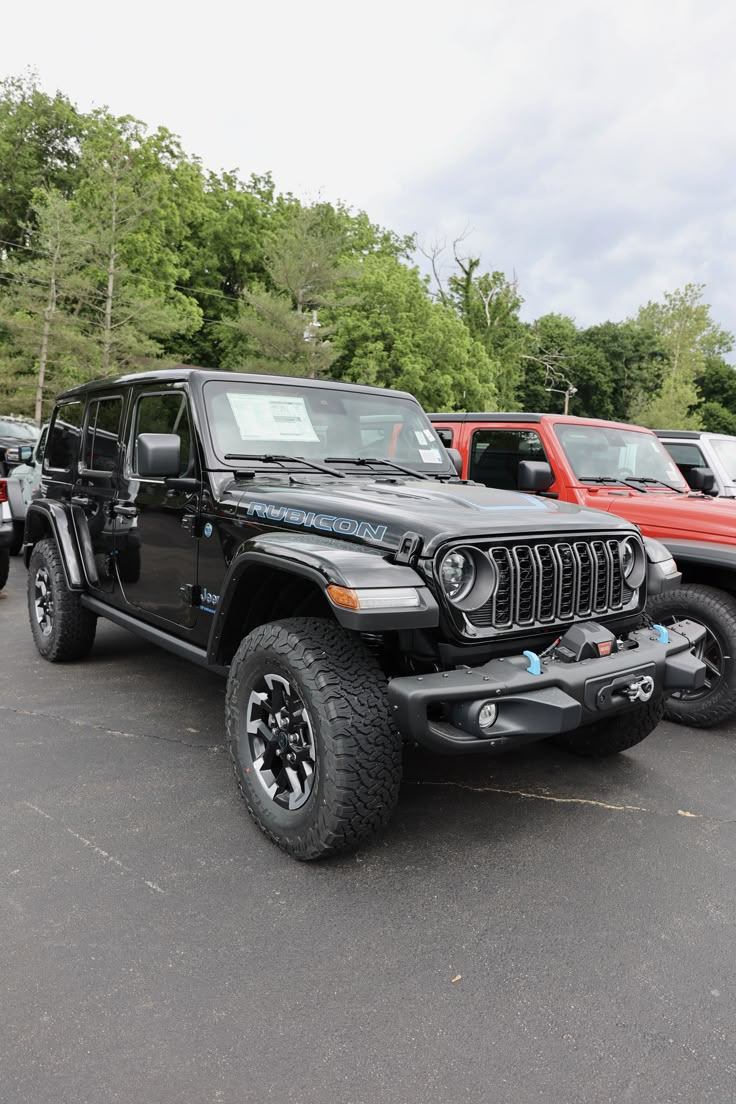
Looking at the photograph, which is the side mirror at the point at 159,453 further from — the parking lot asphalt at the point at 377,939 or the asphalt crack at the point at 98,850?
the asphalt crack at the point at 98,850

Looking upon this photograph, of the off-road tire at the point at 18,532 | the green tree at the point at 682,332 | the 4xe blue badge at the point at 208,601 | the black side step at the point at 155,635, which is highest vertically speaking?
the green tree at the point at 682,332

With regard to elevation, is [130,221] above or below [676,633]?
above

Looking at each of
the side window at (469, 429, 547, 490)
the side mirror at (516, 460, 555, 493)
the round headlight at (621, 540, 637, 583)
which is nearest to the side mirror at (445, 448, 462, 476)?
the side mirror at (516, 460, 555, 493)

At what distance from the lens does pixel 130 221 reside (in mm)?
26719

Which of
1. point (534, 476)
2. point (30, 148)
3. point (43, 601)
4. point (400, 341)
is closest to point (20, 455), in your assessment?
point (43, 601)

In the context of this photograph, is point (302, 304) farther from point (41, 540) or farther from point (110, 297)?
point (41, 540)

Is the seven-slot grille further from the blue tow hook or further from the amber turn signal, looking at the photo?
→ the amber turn signal

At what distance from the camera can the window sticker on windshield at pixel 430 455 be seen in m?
4.43

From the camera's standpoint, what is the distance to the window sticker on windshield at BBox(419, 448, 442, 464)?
4.43 meters

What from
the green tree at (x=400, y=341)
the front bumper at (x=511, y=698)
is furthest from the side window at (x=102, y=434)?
the green tree at (x=400, y=341)

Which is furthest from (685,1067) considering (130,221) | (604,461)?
(130,221)

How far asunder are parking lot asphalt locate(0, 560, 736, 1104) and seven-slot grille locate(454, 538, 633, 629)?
945 mm

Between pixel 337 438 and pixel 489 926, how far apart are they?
2.52 m

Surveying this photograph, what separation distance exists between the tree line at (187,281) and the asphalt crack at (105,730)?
63.4 ft
